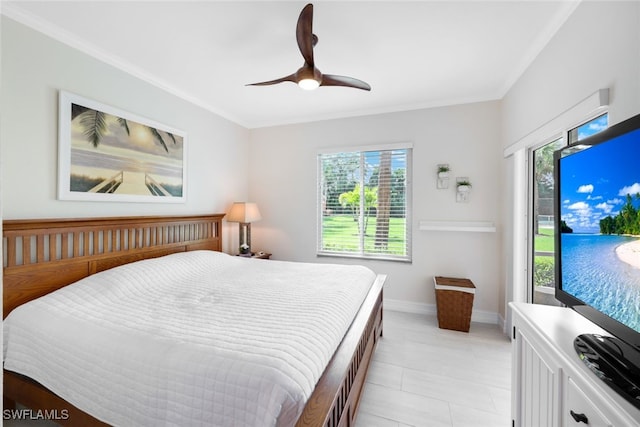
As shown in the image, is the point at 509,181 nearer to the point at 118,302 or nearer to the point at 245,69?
the point at 245,69

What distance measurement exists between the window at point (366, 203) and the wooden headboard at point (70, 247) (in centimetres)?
184

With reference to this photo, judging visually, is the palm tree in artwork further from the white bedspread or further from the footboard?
the footboard

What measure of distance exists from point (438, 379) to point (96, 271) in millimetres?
2803

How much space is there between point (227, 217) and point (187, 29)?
2.17 metres

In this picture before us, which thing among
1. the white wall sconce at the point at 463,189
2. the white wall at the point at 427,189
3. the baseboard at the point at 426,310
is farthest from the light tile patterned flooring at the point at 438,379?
the white wall sconce at the point at 463,189

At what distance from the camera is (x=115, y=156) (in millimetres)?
2523

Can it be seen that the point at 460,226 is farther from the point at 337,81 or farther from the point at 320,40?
the point at 320,40

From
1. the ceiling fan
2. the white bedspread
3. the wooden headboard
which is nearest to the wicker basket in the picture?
the white bedspread

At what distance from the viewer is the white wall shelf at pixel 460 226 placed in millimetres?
3217

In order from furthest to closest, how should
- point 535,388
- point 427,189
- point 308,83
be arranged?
point 427,189
point 308,83
point 535,388

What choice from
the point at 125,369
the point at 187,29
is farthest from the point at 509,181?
the point at 125,369

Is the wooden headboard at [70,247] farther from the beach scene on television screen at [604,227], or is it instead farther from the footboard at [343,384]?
the beach scene on television screen at [604,227]

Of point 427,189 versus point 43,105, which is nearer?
point 43,105

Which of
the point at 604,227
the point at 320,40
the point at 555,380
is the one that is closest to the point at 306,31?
the point at 320,40
